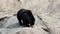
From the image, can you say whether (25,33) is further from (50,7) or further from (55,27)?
(50,7)

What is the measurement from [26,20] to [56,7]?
3192 millimetres

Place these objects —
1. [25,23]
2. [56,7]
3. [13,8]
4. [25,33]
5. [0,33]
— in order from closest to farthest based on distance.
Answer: [25,33]
[0,33]
[25,23]
[56,7]
[13,8]

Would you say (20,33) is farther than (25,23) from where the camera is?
No

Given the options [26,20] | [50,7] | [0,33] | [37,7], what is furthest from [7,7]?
[0,33]

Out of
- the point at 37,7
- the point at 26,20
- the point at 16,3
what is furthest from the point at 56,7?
the point at 26,20

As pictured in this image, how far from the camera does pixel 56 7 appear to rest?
8.44m

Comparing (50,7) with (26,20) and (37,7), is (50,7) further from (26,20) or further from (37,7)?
(26,20)

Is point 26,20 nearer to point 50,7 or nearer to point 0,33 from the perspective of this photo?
point 0,33

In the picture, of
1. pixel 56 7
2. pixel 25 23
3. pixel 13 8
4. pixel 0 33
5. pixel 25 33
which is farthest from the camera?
pixel 13 8

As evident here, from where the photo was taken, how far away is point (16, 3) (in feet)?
30.1

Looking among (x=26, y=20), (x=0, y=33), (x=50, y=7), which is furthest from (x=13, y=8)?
(x=0, y=33)

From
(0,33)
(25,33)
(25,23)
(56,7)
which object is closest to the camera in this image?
(25,33)

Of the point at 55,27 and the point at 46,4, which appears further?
the point at 46,4

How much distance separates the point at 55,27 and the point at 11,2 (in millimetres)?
4418
